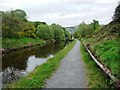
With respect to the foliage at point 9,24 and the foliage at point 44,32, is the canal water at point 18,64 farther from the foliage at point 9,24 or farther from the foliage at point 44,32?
the foliage at point 44,32

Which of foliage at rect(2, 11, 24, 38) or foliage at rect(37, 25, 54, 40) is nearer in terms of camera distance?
foliage at rect(2, 11, 24, 38)

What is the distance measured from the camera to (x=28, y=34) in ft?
252

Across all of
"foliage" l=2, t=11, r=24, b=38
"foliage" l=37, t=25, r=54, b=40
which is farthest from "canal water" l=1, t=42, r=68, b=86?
"foliage" l=37, t=25, r=54, b=40

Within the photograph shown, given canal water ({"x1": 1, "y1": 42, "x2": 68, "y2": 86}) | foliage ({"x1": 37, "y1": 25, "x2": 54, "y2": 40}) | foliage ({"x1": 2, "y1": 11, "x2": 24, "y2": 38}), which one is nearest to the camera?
canal water ({"x1": 1, "y1": 42, "x2": 68, "y2": 86})

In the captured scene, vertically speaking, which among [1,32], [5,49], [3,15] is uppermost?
[3,15]

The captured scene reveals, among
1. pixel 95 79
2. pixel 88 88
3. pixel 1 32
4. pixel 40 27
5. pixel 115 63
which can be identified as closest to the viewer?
pixel 88 88

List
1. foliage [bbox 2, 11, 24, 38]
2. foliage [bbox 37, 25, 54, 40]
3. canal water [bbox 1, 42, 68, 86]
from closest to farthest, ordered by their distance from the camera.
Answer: canal water [bbox 1, 42, 68, 86] < foliage [bbox 2, 11, 24, 38] < foliage [bbox 37, 25, 54, 40]

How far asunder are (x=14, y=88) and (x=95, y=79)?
452 centimetres

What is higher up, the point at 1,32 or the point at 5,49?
the point at 1,32

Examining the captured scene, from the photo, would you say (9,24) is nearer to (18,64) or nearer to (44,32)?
(18,64)

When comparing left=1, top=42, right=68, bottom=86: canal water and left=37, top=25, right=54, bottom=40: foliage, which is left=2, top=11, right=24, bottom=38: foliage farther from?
left=37, top=25, right=54, bottom=40: foliage

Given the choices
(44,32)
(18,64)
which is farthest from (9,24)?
(44,32)

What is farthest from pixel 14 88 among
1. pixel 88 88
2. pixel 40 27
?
pixel 40 27

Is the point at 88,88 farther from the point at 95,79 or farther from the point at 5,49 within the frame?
the point at 5,49
